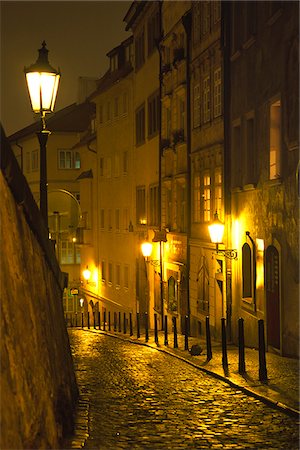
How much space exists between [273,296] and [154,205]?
1756 centimetres

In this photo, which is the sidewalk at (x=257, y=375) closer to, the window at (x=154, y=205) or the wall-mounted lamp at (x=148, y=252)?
the wall-mounted lamp at (x=148, y=252)

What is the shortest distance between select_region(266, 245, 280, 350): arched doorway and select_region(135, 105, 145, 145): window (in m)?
20.4

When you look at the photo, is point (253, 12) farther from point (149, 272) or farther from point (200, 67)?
point (149, 272)

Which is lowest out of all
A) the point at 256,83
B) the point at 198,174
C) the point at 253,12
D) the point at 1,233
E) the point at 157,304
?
the point at 157,304

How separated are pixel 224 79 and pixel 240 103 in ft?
5.53

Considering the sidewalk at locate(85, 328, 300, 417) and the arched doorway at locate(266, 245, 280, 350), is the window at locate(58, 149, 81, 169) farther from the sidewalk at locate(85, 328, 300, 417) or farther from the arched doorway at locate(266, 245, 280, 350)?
the arched doorway at locate(266, 245, 280, 350)

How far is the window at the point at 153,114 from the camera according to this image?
112ft

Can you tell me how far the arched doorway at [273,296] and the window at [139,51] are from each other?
21526mm

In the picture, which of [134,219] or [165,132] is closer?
[165,132]

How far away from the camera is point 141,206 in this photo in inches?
1522

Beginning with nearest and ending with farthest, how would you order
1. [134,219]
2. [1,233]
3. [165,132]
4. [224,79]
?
[1,233]
[224,79]
[165,132]
[134,219]

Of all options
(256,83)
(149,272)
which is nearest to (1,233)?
(256,83)

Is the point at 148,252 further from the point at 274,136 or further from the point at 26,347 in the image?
the point at 26,347

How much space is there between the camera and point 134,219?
4016 cm
